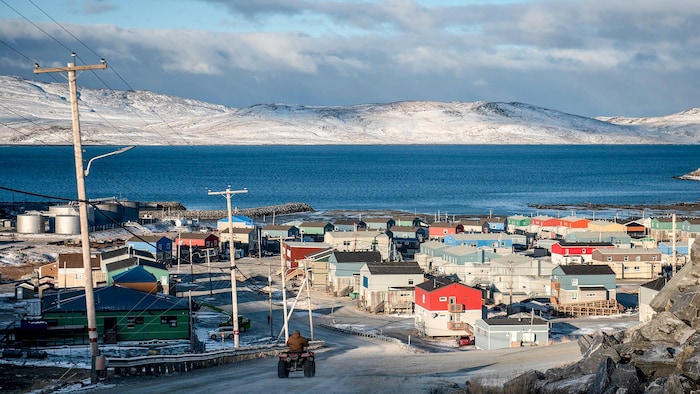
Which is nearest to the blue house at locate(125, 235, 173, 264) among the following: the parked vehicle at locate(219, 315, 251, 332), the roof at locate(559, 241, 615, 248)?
the parked vehicle at locate(219, 315, 251, 332)

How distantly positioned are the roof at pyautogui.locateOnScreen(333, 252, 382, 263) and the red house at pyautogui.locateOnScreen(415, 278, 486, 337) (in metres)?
9.47

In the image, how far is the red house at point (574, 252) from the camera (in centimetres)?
5397

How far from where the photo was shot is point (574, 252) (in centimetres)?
5450

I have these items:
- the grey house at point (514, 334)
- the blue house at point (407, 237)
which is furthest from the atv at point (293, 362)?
the blue house at point (407, 237)

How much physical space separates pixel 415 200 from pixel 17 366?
93119mm

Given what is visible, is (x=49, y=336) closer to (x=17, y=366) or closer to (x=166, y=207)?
(x=17, y=366)

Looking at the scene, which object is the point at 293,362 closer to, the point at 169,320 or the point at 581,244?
the point at 169,320

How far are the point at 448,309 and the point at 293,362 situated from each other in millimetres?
17533

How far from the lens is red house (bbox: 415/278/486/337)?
120ft

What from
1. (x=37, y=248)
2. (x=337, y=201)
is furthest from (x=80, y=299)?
(x=337, y=201)

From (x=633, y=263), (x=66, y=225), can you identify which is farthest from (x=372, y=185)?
(x=633, y=263)

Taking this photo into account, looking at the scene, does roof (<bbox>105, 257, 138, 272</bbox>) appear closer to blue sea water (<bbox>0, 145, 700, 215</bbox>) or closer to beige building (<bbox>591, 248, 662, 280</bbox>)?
beige building (<bbox>591, 248, 662, 280</bbox>)

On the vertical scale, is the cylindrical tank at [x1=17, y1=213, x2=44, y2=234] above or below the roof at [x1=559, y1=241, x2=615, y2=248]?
above

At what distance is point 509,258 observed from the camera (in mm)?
47875
